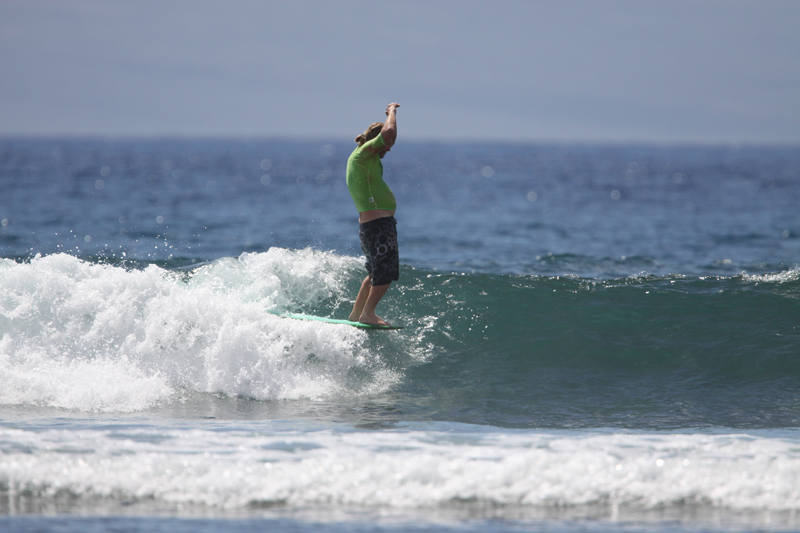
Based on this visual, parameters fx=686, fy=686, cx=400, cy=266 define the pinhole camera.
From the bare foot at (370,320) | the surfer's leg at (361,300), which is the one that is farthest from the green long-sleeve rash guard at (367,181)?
the bare foot at (370,320)

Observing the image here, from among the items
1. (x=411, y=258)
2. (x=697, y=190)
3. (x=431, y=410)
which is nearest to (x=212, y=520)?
(x=431, y=410)

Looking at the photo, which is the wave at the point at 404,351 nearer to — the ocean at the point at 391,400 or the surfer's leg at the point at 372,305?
the ocean at the point at 391,400

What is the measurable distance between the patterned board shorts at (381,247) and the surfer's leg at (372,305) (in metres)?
0.08

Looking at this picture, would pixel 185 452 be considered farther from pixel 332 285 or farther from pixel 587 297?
pixel 587 297

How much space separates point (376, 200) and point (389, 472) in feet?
9.67

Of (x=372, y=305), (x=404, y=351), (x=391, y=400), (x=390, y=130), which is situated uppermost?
(x=390, y=130)

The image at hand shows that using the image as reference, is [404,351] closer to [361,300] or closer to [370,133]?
[361,300]

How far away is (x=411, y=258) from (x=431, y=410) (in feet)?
30.1

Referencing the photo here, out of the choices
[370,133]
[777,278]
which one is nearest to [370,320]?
[370,133]

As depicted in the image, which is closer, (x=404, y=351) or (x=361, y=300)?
(x=361, y=300)

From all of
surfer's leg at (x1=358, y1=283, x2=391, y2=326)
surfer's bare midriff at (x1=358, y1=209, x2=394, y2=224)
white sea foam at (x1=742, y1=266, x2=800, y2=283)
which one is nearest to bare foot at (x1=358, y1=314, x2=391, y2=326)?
surfer's leg at (x1=358, y1=283, x2=391, y2=326)

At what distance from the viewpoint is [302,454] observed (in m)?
5.16

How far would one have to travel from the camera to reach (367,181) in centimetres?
684

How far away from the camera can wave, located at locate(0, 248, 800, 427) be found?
6758 millimetres
